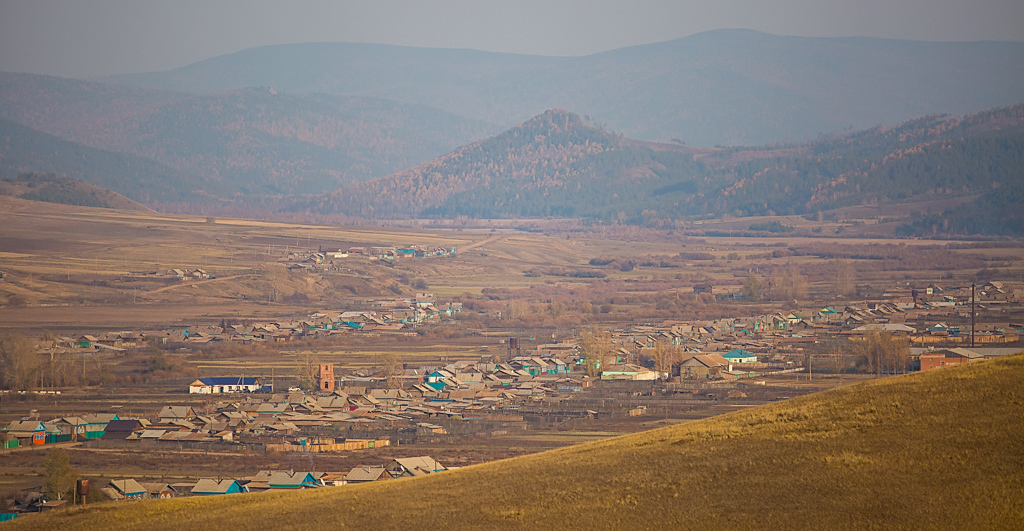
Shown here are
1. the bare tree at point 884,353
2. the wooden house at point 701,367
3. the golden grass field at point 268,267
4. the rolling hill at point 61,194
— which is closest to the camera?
the bare tree at point 884,353

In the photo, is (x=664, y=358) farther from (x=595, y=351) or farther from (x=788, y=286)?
(x=788, y=286)

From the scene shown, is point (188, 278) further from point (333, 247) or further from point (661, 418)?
point (661, 418)

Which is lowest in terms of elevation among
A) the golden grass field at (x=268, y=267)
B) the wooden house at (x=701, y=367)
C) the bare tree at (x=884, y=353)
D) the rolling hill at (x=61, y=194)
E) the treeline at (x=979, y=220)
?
the wooden house at (x=701, y=367)

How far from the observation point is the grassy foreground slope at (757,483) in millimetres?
19266

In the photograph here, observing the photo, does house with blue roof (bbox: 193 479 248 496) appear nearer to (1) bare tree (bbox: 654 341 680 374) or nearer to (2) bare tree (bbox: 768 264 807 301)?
(1) bare tree (bbox: 654 341 680 374)

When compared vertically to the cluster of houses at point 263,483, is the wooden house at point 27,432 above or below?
below

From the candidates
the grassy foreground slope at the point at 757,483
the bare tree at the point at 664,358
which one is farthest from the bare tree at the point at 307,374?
the grassy foreground slope at the point at 757,483

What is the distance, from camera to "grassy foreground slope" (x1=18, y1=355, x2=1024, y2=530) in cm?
1927

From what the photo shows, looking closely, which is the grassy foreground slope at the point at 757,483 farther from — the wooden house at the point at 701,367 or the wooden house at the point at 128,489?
the wooden house at the point at 701,367

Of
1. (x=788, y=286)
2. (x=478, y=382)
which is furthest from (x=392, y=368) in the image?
(x=788, y=286)

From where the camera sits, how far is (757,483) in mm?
20984

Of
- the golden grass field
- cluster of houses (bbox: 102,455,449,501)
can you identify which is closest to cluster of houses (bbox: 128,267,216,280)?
the golden grass field

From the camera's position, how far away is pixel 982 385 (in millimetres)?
23781

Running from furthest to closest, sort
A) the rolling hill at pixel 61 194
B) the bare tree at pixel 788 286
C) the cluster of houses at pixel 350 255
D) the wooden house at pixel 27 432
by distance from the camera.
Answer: the rolling hill at pixel 61 194 < the cluster of houses at pixel 350 255 < the bare tree at pixel 788 286 < the wooden house at pixel 27 432
